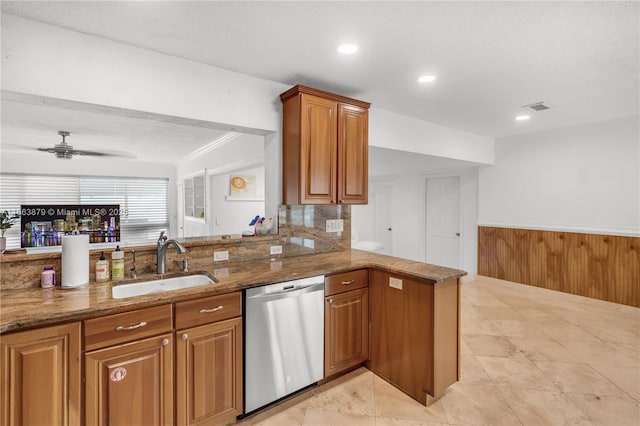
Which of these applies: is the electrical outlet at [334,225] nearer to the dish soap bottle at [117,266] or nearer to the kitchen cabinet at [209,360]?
the kitchen cabinet at [209,360]

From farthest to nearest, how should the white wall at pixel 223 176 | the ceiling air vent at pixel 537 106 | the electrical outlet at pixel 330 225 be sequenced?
the white wall at pixel 223 176 < the ceiling air vent at pixel 537 106 < the electrical outlet at pixel 330 225

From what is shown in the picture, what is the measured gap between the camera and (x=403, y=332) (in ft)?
7.22

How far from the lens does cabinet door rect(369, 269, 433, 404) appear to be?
2045mm

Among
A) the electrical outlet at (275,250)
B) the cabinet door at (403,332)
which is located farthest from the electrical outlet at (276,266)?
the cabinet door at (403,332)

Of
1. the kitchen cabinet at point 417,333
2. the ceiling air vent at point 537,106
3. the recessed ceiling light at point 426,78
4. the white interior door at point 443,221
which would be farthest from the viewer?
the white interior door at point 443,221

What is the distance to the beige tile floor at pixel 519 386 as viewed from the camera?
1.96 metres

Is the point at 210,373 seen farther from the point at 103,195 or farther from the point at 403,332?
the point at 103,195

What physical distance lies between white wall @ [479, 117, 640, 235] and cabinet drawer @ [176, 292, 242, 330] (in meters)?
4.57

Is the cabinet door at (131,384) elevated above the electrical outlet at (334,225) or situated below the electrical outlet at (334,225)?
below

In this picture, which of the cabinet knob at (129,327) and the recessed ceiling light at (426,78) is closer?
the cabinet knob at (129,327)

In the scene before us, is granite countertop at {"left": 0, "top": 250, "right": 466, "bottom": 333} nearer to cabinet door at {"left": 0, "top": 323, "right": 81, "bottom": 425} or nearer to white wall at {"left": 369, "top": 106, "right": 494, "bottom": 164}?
cabinet door at {"left": 0, "top": 323, "right": 81, "bottom": 425}

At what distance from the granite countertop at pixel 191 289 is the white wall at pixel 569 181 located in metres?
3.24

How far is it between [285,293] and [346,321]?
2.04 ft

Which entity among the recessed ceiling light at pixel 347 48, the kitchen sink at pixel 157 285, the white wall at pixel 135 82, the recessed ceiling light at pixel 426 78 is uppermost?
the recessed ceiling light at pixel 426 78
